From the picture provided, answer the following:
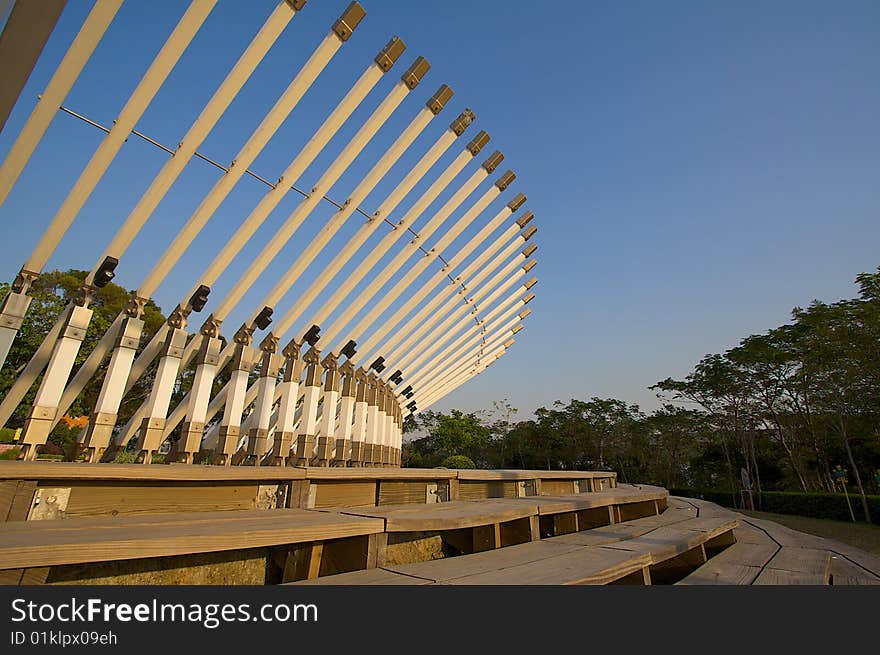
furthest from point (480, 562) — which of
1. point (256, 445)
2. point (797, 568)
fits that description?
point (256, 445)

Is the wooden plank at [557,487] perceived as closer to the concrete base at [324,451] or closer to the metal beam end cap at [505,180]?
the concrete base at [324,451]

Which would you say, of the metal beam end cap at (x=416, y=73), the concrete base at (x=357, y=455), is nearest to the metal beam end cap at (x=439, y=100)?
the metal beam end cap at (x=416, y=73)

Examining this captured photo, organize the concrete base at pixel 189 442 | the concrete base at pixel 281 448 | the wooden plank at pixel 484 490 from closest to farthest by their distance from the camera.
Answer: the wooden plank at pixel 484 490 → the concrete base at pixel 189 442 → the concrete base at pixel 281 448

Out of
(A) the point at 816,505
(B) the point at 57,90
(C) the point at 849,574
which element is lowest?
(A) the point at 816,505

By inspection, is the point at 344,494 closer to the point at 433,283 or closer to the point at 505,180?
the point at 433,283

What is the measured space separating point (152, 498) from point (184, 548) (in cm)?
115

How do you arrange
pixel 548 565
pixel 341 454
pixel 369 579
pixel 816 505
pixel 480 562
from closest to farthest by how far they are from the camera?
pixel 369 579 → pixel 548 565 → pixel 480 562 → pixel 341 454 → pixel 816 505

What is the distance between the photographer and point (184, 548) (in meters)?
1.39

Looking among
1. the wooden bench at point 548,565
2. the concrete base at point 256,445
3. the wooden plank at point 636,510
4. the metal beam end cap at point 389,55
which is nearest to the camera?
the wooden bench at point 548,565

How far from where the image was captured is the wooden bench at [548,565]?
1699 millimetres

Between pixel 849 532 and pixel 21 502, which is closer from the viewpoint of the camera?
pixel 21 502

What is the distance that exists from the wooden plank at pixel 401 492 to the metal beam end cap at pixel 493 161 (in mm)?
6644

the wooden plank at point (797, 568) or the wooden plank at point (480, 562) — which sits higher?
the wooden plank at point (480, 562)
